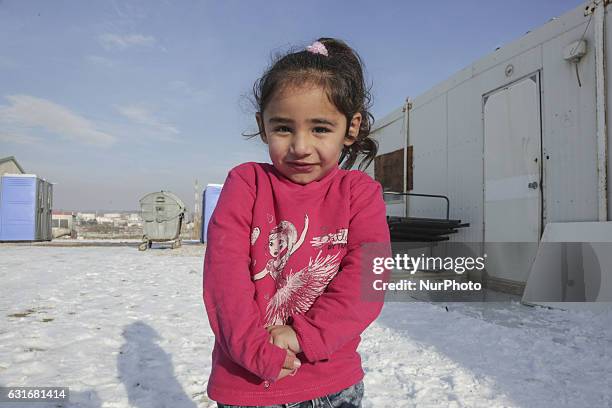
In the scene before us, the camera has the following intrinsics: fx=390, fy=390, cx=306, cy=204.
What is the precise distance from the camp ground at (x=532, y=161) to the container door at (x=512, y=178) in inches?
0.6

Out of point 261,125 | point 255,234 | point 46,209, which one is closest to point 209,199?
point 46,209

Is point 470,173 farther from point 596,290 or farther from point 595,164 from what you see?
point 596,290

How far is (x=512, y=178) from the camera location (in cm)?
573

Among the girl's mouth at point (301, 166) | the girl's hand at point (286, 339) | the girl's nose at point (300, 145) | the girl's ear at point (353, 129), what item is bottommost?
the girl's hand at point (286, 339)

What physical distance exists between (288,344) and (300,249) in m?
0.26

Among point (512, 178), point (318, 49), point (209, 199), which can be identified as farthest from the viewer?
point (209, 199)

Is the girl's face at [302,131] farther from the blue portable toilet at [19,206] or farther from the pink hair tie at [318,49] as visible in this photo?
the blue portable toilet at [19,206]

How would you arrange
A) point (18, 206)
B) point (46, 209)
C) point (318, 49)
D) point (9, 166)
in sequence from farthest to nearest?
point (9, 166) < point (46, 209) < point (18, 206) < point (318, 49)

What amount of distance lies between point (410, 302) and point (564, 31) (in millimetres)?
4039

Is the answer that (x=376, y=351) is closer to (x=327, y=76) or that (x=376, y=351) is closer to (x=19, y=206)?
(x=327, y=76)

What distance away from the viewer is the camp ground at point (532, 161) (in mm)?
4535

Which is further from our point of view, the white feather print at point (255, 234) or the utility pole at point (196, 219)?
the utility pole at point (196, 219)

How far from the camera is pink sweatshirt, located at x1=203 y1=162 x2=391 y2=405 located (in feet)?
3.13

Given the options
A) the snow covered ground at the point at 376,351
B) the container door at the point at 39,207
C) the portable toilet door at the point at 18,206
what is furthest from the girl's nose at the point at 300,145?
the container door at the point at 39,207
